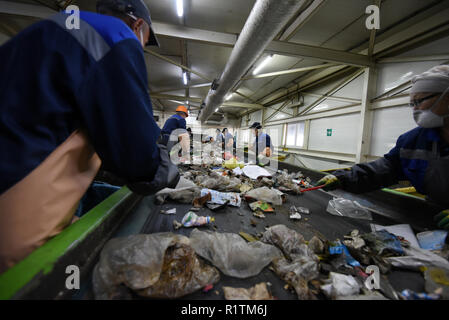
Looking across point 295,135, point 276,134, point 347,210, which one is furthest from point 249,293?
point 276,134

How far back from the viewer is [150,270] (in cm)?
58

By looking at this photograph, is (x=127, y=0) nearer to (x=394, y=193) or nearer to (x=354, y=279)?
(x=354, y=279)

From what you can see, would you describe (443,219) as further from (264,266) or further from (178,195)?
(178,195)

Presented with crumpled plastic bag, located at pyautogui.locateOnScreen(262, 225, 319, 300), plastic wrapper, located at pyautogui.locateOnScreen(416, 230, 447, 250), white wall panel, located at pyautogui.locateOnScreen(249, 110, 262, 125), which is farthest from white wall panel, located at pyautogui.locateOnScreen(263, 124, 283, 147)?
crumpled plastic bag, located at pyautogui.locateOnScreen(262, 225, 319, 300)

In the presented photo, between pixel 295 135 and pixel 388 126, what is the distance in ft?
9.52

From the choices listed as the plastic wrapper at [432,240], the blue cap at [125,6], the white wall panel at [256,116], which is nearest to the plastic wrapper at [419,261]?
the plastic wrapper at [432,240]

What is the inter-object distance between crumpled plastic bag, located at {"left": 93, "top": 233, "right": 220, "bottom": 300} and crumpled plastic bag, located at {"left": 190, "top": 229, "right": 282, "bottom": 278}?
0.05m

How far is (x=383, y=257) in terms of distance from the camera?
79 centimetres

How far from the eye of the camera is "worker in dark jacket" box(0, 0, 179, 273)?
49 centimetres

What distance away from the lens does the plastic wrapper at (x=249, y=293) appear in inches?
22.5

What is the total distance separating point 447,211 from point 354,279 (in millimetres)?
1032

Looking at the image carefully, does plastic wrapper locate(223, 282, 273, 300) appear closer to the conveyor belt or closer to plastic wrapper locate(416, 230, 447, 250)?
the conveyor belt

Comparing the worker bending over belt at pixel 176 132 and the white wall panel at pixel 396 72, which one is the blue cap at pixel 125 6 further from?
the white wall panel at pixel 396 72

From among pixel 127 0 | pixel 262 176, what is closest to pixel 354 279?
pixel 262 176
